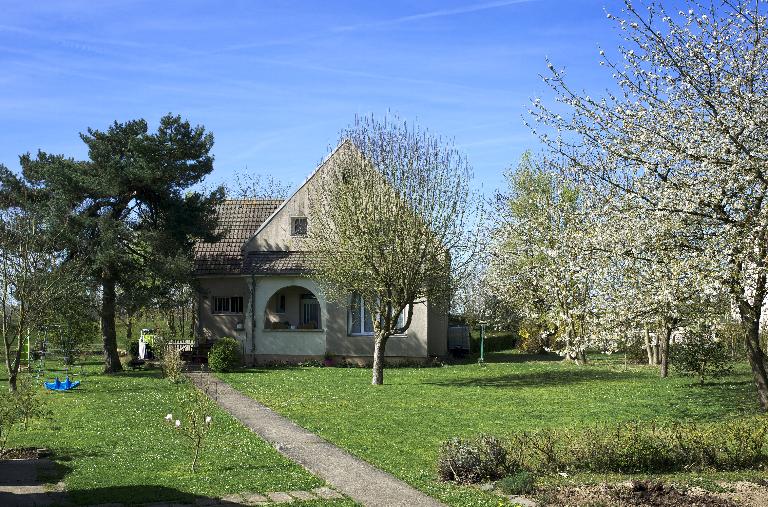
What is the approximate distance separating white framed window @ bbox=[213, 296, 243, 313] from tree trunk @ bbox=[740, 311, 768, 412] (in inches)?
832

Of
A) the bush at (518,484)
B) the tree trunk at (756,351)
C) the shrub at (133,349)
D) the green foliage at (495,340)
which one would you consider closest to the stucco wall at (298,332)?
the shrub at (133,349)

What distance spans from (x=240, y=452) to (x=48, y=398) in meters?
9.94

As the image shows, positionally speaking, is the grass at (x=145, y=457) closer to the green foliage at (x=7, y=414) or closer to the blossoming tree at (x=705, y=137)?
the green foliage at (x=7, y=414)

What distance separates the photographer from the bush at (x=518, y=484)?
9922 mm

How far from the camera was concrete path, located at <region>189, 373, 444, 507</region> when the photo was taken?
9805mm

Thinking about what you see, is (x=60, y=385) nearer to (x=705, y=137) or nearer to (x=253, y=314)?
(x=253, y=314)

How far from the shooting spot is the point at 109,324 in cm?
2930

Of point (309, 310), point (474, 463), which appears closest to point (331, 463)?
point (474, 463)

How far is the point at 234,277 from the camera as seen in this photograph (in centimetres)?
3241

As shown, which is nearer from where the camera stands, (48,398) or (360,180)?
(48,398)

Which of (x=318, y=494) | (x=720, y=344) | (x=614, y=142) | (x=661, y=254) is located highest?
(x=614, y=142)

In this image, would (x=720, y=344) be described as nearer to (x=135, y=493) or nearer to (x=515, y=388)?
(x=515, y=388)

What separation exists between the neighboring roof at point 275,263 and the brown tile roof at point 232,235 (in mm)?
458

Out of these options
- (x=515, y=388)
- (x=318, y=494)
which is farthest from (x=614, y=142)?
(x=515, y=388)
